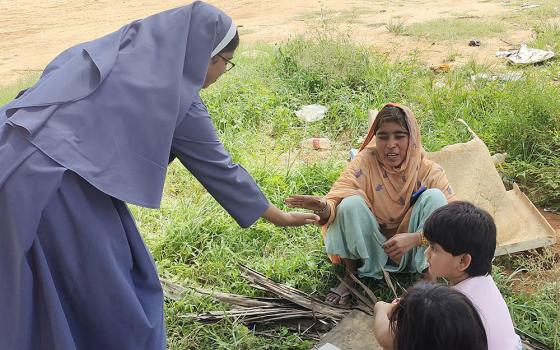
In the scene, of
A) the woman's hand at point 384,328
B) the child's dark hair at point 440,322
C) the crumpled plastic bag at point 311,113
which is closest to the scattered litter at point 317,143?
the crumpled plastic bag at point 311,113

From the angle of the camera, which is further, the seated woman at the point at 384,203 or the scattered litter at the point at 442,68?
the scattered litter at the point at 442,68

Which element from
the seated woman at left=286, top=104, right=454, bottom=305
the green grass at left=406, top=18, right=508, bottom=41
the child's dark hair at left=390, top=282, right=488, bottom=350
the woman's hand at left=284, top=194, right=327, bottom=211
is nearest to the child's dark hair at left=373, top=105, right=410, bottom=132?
the seated woman at left=286, top=104, right=454, bottom=305

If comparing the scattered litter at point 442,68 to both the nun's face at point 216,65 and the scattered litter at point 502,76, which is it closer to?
the scattered litter at point 502,76

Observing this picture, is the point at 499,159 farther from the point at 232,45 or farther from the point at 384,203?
the point at 232,45

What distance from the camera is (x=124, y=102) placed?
186cm

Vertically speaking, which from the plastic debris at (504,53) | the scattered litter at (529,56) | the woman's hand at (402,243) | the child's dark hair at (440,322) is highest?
the child's dark hair at (440,322)

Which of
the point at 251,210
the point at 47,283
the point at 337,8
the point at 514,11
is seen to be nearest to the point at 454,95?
the point at 251,210

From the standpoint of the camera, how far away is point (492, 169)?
3.88 metres

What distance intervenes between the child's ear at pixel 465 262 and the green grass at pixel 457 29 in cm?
704

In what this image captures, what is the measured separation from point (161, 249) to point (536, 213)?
2483 mm

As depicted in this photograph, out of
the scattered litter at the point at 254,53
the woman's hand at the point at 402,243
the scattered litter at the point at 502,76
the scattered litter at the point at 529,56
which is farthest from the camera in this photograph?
the scattered litter at the point at 254,53

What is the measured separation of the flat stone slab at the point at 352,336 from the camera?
284cm

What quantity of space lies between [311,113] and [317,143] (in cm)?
59

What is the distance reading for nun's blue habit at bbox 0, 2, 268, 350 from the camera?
177cm
